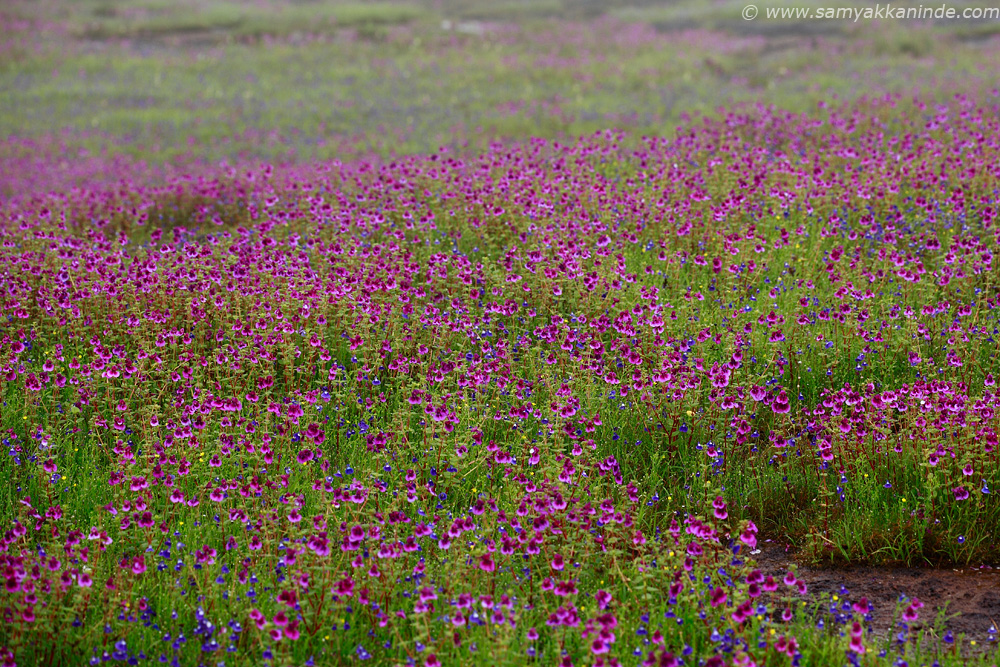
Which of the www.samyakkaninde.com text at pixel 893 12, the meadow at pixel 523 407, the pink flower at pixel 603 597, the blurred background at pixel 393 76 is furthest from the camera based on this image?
the www.samyakkaninde.com text at pixel 893 12

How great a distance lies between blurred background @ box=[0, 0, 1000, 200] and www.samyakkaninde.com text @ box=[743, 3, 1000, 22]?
1.26 feet

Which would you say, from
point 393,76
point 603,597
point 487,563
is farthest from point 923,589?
point 393,76

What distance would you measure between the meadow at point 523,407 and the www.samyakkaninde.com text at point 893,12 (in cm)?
1621

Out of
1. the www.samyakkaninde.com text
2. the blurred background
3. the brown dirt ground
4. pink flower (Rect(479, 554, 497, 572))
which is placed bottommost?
the brown dirt ground

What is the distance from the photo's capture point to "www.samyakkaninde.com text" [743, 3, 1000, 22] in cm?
2498

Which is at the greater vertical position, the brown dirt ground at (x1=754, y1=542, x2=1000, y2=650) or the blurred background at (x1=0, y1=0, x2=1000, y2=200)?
the blurred background at (x1=0, y1=0, x2=1000, y2=200)

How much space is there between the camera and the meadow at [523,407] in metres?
3.57

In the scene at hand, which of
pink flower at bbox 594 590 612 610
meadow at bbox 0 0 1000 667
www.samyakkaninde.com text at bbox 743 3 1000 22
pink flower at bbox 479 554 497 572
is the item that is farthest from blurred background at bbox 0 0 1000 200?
pink flower at bbox 594 590 612 610

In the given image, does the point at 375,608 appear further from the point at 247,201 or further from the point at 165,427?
the point at 247,201

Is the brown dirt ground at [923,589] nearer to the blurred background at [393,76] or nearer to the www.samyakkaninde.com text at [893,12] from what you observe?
the blurred background at [393,76]

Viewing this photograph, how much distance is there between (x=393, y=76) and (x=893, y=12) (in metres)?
15.2

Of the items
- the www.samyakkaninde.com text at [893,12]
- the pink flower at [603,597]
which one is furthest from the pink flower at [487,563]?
the www.samyakkaninde.com text at [893,12]

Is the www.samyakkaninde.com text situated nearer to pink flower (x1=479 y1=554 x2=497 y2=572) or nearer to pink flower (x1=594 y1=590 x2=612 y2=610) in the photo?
pink flower (x1=479 y1=554 x2=497 y2=572)

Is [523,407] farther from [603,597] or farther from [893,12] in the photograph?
[893,12]
